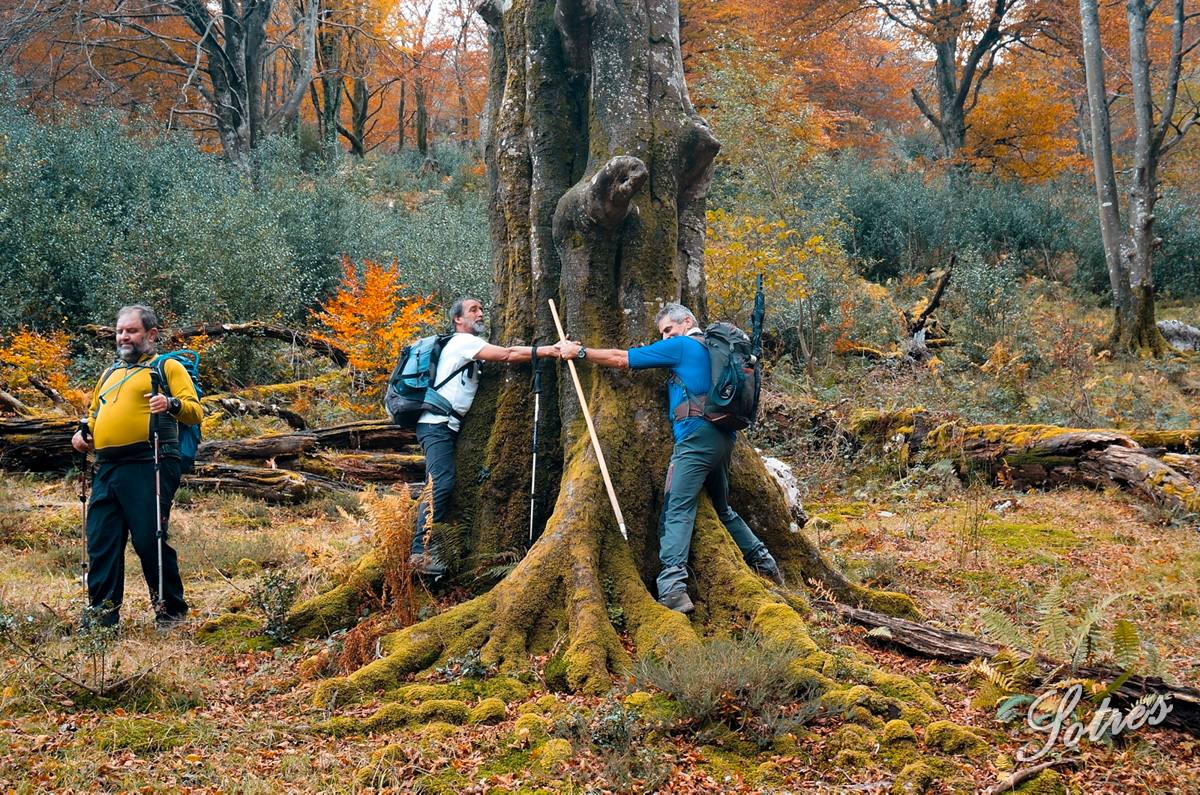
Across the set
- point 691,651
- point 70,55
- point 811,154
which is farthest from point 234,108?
point 691,651

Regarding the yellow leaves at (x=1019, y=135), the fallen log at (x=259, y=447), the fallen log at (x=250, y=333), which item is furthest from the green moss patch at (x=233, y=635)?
the yellow leaves at (x=1019, y=135)

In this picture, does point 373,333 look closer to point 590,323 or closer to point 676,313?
point 590,323

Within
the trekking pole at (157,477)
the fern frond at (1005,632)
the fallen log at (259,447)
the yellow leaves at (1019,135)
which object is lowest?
the fern frond at (1005,632)

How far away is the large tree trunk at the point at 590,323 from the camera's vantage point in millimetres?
5309

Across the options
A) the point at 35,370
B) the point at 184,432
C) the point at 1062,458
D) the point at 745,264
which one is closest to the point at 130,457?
the point at 184,432

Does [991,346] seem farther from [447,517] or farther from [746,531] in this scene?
[447,517]

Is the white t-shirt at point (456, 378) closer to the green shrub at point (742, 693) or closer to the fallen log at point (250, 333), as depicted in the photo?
the green shrub at point (742, 693)

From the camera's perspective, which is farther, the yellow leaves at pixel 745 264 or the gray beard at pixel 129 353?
the yellow leaves at pixel 745 264

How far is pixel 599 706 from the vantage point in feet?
14.1

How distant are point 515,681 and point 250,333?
1174 cm

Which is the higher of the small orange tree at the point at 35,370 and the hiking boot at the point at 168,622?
the small orange tree at the point at 35,370

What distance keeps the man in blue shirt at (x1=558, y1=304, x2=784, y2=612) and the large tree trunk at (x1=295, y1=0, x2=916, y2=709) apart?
18 centimetres

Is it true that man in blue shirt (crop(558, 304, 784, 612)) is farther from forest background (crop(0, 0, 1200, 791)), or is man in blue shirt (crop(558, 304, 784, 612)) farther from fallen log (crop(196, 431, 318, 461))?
fallen log (crop(196, 431, 318, 461))

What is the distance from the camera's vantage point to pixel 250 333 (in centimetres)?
1483
